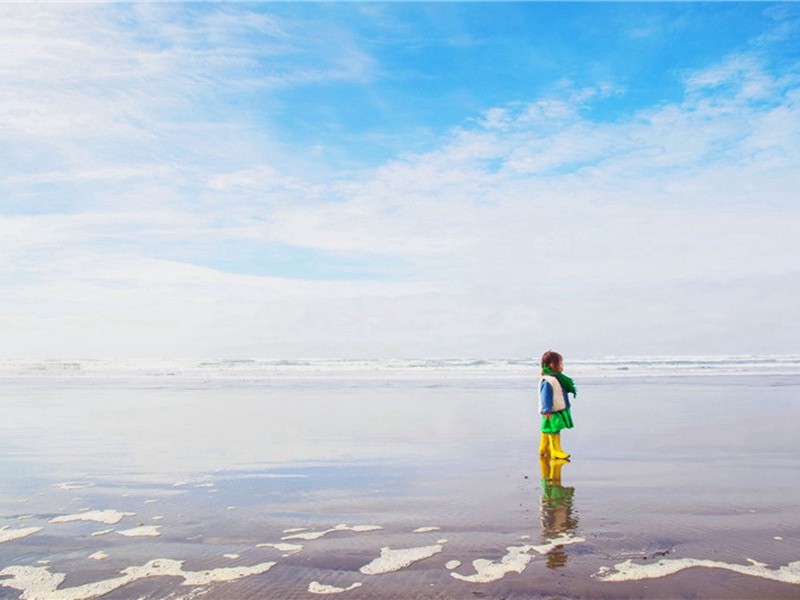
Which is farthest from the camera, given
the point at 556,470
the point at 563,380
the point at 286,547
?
the point at 563,380

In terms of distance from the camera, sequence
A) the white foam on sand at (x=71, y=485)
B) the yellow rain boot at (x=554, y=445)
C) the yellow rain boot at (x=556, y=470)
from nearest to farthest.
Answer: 1. the white foam on sand at (x=71, y=485)
2. the yellow rain boot at (x=556, y=470)
3. the yellow rain boot at (x=554, y=445)

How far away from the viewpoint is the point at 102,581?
13.0ft

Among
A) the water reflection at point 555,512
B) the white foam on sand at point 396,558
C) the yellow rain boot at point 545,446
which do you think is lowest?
the white foam on sand at point 396,558

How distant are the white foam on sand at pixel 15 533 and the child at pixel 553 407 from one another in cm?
598

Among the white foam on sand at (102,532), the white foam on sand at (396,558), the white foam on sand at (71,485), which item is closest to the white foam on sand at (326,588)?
the white foam on sand at (396,558)

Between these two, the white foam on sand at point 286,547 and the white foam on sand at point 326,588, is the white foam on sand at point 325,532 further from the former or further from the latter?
the white foam on sand at point 326,588

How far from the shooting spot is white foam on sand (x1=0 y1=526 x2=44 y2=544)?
16.1 ft

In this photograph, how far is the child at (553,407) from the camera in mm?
8297

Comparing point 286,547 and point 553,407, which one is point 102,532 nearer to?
point 286,547

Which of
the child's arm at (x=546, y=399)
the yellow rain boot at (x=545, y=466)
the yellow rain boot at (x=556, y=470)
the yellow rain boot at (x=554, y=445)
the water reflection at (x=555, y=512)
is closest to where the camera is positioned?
the water reflection at (x=555, y=512)

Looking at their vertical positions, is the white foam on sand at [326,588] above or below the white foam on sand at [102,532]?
below

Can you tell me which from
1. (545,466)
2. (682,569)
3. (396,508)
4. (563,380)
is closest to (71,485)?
(396,508)

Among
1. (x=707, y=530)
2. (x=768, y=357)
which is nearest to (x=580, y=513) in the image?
(x=707, y=530)

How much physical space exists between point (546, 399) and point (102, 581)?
6.02 m
